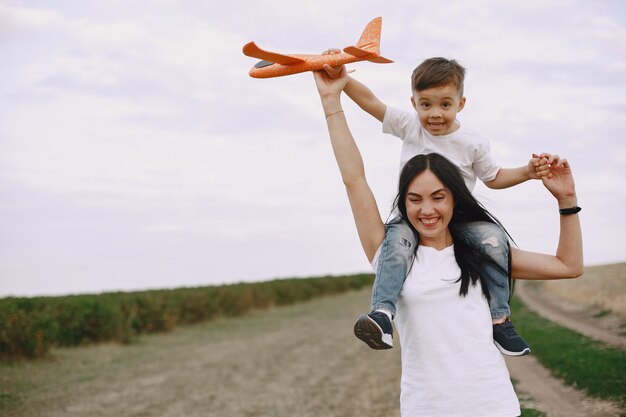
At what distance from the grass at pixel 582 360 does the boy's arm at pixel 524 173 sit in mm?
5671

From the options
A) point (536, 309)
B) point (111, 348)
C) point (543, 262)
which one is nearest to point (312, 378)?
point (111, 348)

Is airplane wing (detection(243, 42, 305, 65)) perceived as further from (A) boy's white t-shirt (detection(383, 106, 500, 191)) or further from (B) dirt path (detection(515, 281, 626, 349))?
(B) dirt path (detection(515, 281, 626, 349))

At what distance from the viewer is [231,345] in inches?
742

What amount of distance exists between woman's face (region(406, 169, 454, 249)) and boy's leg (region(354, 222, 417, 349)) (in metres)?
0.10

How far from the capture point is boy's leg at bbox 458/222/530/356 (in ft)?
10.3

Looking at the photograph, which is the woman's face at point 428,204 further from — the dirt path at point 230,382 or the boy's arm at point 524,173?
the dirt path at point 230,382

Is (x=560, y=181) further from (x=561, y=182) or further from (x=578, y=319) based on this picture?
(x=578, y=319)

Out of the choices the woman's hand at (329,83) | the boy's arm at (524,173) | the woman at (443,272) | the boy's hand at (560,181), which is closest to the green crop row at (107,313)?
the boy's arm at (524,173)

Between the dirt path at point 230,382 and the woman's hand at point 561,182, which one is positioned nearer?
the woman's hand at point 561,182

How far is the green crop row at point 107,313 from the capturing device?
14445mm

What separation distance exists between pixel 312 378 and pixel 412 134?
896cm

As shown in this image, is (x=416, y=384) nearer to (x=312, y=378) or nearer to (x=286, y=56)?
(x=286, y=56)

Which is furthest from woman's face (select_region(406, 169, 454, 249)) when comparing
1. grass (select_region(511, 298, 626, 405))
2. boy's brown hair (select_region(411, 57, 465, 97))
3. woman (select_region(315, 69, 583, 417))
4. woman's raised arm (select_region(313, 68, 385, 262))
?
grass (select_region(511, 298, 626, 405))

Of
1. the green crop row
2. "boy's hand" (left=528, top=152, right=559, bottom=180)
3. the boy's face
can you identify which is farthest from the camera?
the green crop row
